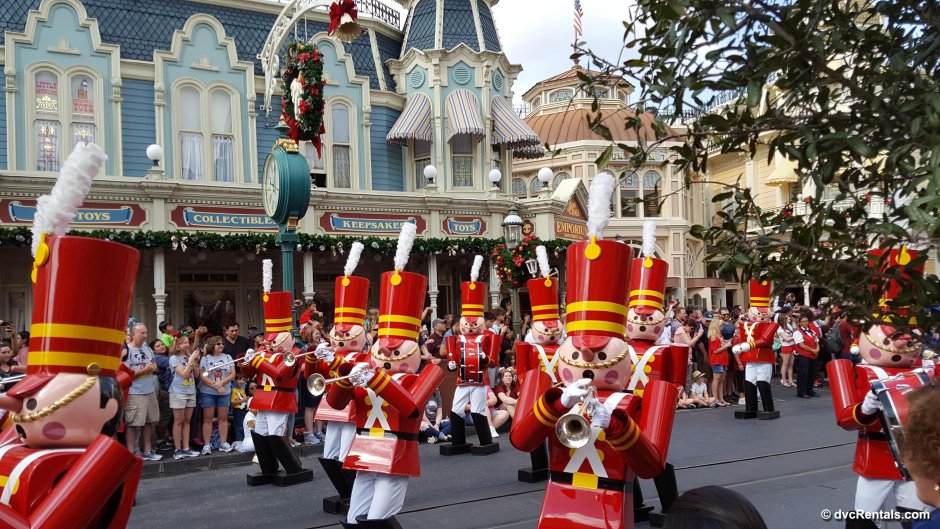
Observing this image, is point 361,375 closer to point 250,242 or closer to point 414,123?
point 250,242

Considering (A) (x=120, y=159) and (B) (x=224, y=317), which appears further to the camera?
(B) (x=224, y=317)

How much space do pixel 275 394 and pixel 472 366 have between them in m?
2.77

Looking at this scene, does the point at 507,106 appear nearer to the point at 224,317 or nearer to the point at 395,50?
the point at 395,50

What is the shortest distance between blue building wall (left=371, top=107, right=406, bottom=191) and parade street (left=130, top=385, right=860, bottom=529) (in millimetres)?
10009

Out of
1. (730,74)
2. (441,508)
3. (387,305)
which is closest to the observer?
(730,74)

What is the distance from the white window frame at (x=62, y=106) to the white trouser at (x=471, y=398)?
34.2 ft

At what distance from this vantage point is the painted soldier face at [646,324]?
283 inches

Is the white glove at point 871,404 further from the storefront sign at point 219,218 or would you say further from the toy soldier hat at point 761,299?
the storefront sign at point 219,218

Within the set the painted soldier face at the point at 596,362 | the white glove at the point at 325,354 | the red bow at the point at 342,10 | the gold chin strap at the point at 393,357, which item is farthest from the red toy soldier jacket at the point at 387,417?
the red bow at the point at 342,10

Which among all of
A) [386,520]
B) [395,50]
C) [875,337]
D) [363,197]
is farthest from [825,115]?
[395,50]

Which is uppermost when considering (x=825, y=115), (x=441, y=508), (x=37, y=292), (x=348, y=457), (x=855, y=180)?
(x=825, y=115)

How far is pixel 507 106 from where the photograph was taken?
20.9 m

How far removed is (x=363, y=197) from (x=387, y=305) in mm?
11316

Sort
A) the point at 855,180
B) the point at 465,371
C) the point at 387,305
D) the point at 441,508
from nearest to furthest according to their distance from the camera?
the point at 855,180 < the point at 387,305 < the point at 441,508 < the point at 465,371
